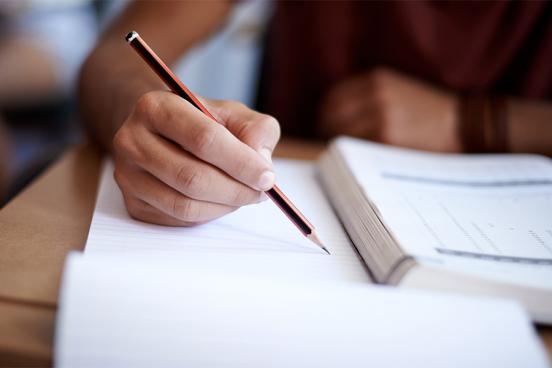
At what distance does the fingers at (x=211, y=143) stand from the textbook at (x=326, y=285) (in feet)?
0.20

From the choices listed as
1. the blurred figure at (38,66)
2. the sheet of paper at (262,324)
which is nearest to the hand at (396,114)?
the sheet of paper at (262,324)

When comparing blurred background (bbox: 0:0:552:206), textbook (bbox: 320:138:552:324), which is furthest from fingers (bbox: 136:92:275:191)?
blurred background (bbox: 0:0:552:206)

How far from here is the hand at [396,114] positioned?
74 cm

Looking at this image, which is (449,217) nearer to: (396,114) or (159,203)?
(159,203)

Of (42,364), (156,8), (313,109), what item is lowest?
(42,364)

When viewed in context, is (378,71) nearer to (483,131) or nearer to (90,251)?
(483,131)

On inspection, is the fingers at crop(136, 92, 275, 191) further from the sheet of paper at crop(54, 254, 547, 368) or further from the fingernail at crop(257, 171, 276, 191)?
the sheet of paper at crop(54, 254, 547, 368)

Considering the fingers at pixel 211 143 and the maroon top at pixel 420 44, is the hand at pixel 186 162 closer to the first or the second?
the fingers at pixel 211 143

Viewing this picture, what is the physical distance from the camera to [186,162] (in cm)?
38

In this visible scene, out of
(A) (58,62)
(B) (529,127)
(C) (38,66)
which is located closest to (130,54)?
(B) (529,127)

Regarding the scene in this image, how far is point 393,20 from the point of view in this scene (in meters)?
0.83

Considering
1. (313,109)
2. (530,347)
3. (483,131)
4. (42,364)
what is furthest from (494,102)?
(42,364)

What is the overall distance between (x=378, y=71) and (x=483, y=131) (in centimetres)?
20

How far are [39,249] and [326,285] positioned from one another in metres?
0.24
